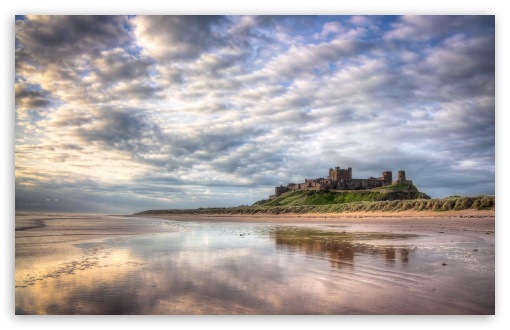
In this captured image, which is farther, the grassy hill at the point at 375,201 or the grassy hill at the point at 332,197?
the grassy hill at the point at 332,197

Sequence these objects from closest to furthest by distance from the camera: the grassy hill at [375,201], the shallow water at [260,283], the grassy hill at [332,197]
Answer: the shallow water at [260,283]
the grassy hill at [375,201]
the grassy hill at [332,197]

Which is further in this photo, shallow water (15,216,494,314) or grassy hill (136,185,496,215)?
grassy hill (136,185,496,215)

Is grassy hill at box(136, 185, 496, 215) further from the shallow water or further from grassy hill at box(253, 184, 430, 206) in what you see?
the shallow water

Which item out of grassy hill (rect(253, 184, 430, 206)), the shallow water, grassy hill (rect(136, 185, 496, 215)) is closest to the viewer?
the shallow water

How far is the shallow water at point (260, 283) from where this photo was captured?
201 inches

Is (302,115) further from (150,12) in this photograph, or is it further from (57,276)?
(57,276)

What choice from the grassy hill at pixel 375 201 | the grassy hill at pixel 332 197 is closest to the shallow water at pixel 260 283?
the grassy hill at pixel 375 201

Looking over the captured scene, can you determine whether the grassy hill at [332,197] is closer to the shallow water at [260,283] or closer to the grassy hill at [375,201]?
the grassy hill at [375,201]

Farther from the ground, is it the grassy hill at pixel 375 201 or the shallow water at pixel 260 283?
the shallow water at pixel 260 283

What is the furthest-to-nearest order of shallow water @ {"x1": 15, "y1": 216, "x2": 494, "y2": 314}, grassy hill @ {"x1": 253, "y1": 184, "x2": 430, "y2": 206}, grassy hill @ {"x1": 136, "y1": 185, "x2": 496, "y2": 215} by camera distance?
grassy hill @ {"x1": 253, "y1": 184, "x2": 430, "y2": 206} < grassy hill @ {"x1": 136, "y1": 185, "x2": 496, "y2": 215} < shallow water @ {"x1": 15, "y1": 216, "x2": 494, "y2": 314}

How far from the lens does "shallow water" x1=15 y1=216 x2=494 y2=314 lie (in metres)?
5.11

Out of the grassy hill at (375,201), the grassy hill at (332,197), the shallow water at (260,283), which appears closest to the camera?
the shallow water at (260,283)

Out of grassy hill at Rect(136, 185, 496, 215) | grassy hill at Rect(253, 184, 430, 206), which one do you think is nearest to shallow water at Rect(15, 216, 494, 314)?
grassy hill at Rect(136, 185, 496, 215)

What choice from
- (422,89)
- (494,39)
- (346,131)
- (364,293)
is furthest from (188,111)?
(494,39)
